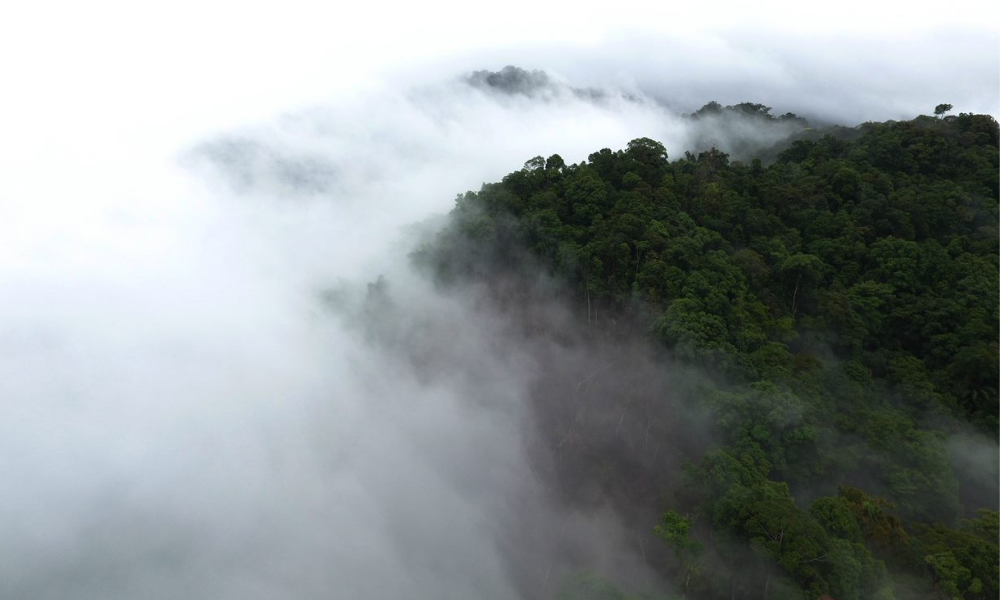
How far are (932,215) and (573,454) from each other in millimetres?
21846

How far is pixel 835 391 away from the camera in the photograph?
23172 millimetres

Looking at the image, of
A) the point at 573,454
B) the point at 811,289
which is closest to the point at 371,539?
the point at 573,454

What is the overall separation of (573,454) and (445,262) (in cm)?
1121

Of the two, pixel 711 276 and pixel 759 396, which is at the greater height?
pixel 711 276

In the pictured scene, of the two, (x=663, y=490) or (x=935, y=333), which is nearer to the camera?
(x=663, y=490)

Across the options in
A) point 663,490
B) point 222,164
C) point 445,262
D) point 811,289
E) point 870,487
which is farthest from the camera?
point 222,164

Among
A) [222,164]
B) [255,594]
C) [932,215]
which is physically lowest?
[255,594]

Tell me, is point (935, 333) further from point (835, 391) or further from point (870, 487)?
point (870, 487)

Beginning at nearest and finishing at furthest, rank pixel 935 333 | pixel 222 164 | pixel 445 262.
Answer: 1. pixel 935 333
2. pixel 445 262
3. pixel 222 164

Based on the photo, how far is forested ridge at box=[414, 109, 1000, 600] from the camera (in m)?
17.1

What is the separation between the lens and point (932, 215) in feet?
103

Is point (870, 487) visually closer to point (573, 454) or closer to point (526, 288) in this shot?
point (573, 454)

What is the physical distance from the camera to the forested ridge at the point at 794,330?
17.1 meters

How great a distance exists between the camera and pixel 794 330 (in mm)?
26375
